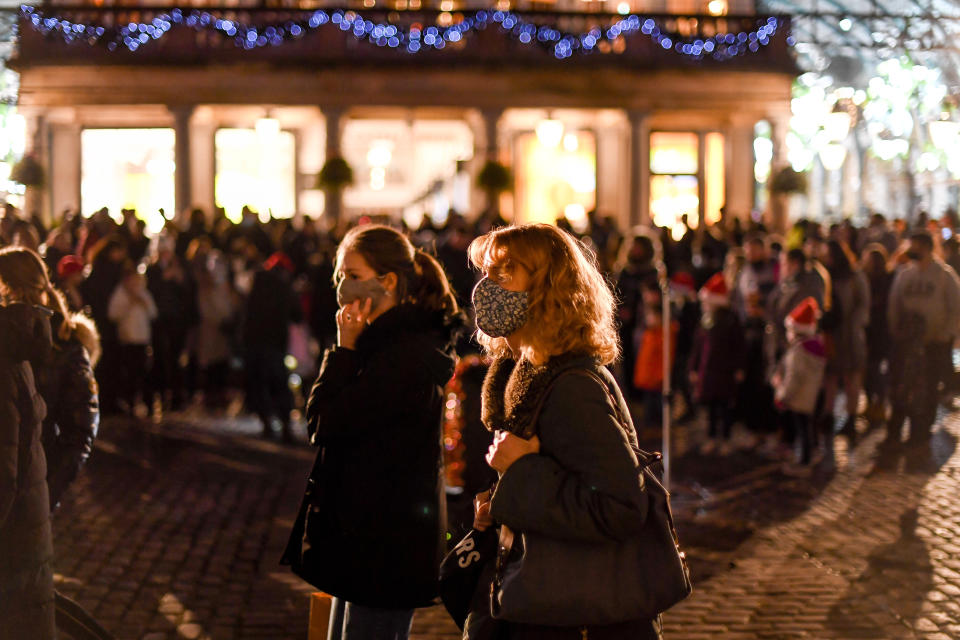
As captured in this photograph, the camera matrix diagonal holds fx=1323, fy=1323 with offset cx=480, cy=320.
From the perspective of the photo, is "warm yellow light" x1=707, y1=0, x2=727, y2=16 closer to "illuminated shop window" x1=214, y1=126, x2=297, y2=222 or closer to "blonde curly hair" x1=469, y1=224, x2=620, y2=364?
"illuminated shop window" x1=214, y1=126, x2=297, y2=222

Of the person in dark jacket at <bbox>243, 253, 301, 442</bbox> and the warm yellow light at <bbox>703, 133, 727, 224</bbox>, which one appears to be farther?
the warm yellow light at <bbox>703, 133, 727, 224</bbox>

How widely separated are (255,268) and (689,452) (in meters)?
4.41

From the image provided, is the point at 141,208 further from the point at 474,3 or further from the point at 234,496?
the point at 234,496

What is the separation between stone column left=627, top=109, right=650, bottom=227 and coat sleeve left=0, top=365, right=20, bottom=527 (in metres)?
24.7

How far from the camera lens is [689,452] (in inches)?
459

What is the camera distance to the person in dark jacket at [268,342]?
12.1 m

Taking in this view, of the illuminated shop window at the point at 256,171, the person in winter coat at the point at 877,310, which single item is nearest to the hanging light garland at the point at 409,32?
the illuminated shop window at the point at 256,171

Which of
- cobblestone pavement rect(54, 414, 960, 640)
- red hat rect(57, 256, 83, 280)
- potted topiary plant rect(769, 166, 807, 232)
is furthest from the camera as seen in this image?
potted topiary plant rect(769, 166, 807, 232)

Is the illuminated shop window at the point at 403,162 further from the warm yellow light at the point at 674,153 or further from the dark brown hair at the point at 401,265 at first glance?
the dark brown hair at the point at 401,265

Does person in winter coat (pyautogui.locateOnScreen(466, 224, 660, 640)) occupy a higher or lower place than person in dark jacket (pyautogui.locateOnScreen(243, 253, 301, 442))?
higher

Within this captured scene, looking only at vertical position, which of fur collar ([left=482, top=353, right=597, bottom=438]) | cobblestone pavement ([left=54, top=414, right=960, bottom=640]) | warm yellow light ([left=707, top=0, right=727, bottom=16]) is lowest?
cobblestone pavement ([left=54, top=414, right=960, bottom=640])

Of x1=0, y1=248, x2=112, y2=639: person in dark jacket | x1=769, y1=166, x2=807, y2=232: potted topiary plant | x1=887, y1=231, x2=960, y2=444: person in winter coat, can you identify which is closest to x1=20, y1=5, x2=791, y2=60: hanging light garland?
x1=769, y1=166, x2=807, y2=232: potted topiary plant

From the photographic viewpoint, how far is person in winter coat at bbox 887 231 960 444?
1198 cm

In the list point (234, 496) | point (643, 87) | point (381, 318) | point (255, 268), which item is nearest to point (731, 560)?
point (234, 496)
